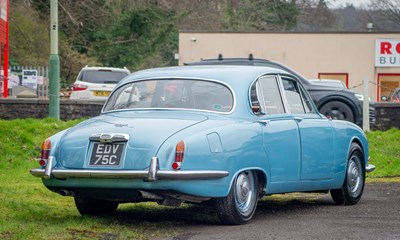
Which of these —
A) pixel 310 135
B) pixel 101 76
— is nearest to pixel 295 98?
pixel 310 135

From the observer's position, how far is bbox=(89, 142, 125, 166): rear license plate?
352 inches

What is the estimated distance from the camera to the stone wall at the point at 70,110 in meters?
22.3

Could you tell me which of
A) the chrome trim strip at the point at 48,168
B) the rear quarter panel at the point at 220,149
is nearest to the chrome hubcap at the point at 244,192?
the rear quarter panel at the point at 220,149

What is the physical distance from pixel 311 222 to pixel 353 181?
215cm

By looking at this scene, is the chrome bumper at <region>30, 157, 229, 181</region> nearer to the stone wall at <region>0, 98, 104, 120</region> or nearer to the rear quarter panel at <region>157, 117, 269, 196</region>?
the rear quarter panel at <region>157, 117, 269, 196</region>

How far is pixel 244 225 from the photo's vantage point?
9438 millimetres

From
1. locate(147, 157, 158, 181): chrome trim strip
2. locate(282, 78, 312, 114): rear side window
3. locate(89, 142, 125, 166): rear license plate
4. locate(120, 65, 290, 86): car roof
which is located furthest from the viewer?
locate(282, 78, 312, 114): rear side window

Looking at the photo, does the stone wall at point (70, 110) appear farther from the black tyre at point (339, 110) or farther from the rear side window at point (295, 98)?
the rear side window at point (295, 98)

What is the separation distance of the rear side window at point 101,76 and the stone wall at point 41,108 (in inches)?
406

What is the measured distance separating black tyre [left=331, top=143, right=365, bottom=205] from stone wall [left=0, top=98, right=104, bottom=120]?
440 inches

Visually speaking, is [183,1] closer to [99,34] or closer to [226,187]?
[99,34]

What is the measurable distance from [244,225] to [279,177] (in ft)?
2.77

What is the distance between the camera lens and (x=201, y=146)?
8.87m

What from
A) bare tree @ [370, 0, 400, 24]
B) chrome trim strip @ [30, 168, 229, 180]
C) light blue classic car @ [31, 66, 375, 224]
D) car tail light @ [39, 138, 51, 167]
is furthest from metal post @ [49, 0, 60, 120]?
bare tree @ [370, 0, 400, 24]
